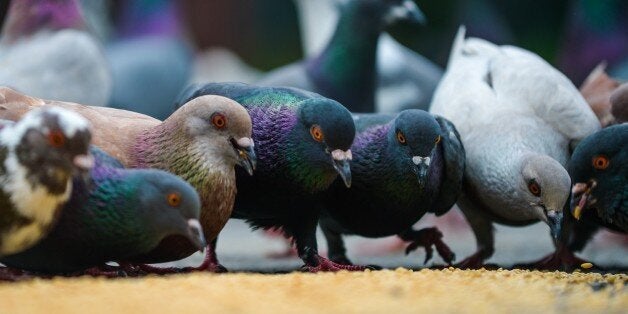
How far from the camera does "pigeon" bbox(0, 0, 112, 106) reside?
744 centimetres

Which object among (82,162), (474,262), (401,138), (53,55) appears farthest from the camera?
(53,55)

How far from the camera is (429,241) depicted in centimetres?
570

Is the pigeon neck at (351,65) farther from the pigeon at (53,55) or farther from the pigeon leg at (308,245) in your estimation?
the pigeon leg at (308,245)

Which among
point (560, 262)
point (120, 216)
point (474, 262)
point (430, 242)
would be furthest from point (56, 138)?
point (560, 262)

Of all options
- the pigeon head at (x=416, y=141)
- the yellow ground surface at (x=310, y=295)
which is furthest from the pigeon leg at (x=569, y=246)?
the yellow ground surface at (x=310, y=295)

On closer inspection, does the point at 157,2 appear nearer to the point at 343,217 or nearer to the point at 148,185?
the point at 343,217

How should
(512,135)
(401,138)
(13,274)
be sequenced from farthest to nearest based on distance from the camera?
(512,135) < (401,138) < (13,274)

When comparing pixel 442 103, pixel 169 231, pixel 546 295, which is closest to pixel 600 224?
pixel 442 103

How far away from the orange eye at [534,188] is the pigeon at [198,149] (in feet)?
5.25

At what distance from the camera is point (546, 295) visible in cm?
364

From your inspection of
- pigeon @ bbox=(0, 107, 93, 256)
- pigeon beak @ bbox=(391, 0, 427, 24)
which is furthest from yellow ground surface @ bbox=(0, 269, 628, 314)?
pigeon beak @ bbox=(391, 0, 427, 24)

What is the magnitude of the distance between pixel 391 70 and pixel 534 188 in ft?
16.7

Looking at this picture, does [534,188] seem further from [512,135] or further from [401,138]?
[401,138]

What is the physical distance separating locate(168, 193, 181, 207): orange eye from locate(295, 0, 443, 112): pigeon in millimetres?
5438
